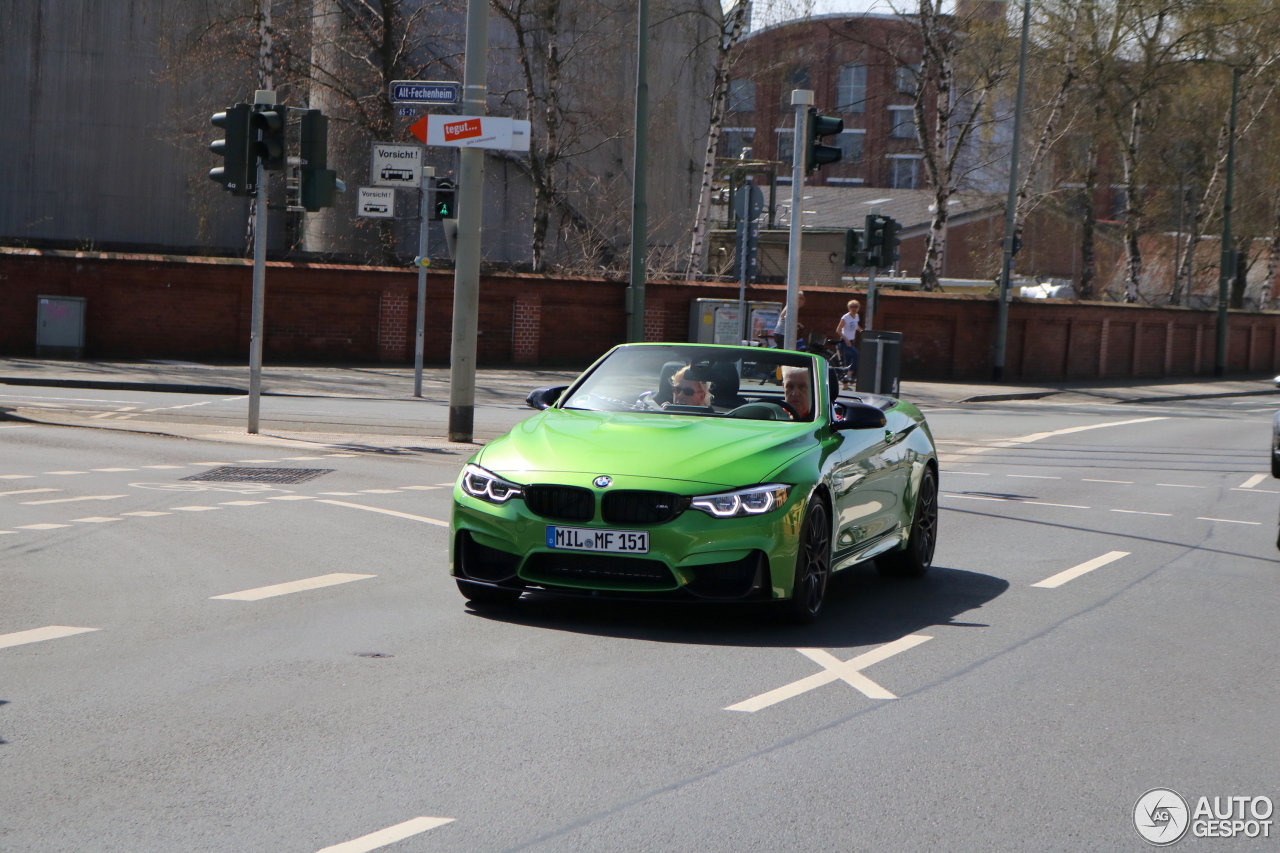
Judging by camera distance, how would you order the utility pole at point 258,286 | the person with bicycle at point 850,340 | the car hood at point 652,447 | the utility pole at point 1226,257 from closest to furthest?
the car hood at point 652,447 → the utility pole at point 258,286 → the person with bicycle at point 850,340 → the utility pole at point 1226,257

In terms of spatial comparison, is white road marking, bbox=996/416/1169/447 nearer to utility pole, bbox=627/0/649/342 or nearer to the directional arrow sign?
utility pole, bbox=627/0/649/342

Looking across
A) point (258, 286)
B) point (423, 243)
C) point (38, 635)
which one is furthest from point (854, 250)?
point (38, 635)

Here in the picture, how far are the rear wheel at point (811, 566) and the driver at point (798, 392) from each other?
2.68 ft

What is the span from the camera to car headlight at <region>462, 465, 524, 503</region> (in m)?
7.09

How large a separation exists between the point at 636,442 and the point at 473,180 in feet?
31.4

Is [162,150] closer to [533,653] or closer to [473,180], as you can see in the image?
[473,180]

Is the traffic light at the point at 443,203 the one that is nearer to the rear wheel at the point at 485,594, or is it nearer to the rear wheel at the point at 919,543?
the rear wheel at the point at 919,543

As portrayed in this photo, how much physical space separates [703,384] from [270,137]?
9.36m

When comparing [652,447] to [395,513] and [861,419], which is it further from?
[395,513]

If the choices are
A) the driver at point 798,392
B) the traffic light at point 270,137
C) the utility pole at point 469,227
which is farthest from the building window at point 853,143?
the driver at point 798,392

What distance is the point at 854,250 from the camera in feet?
78.7

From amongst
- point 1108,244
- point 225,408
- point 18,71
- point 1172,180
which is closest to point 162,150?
point 18,71

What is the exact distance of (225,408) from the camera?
2120 centimetres

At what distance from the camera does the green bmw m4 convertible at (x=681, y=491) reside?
6871mm
